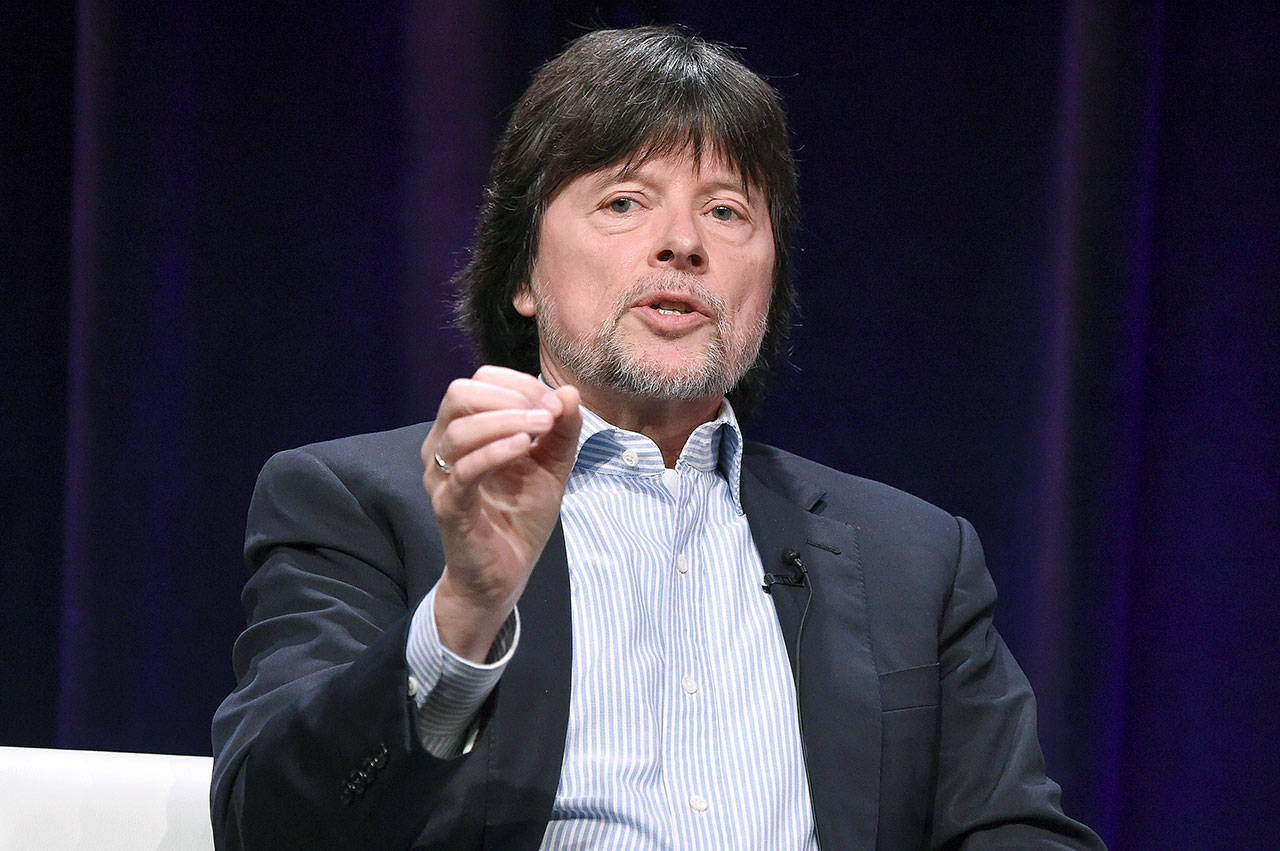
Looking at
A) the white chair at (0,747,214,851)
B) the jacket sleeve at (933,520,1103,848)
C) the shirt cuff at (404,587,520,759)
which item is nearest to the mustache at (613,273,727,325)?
the jacket sleeve at (933,520,1103,848)

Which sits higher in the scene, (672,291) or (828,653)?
(672,291)

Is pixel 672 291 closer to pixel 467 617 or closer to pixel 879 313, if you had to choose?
pixel 467 617

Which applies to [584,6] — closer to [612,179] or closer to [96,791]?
[612,179]

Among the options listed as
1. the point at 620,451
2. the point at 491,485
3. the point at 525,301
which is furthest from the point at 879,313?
the point at 491,485

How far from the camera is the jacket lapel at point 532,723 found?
1312 mm

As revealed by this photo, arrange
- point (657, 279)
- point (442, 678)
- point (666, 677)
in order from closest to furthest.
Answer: point (442, 678) → point (666, 677) → point (657, 279)

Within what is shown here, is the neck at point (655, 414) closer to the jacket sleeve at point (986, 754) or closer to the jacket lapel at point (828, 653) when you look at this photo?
the jacket lapel at point (828, 653)

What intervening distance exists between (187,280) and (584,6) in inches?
31.2

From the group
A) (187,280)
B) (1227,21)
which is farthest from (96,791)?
(1227,21)

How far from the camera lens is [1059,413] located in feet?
7.26

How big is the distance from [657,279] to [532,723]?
539mm

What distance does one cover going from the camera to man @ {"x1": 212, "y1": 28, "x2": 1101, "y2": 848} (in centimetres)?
111

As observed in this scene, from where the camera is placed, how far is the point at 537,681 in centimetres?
137

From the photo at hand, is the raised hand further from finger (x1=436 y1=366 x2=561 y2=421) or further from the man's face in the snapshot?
the man's face
